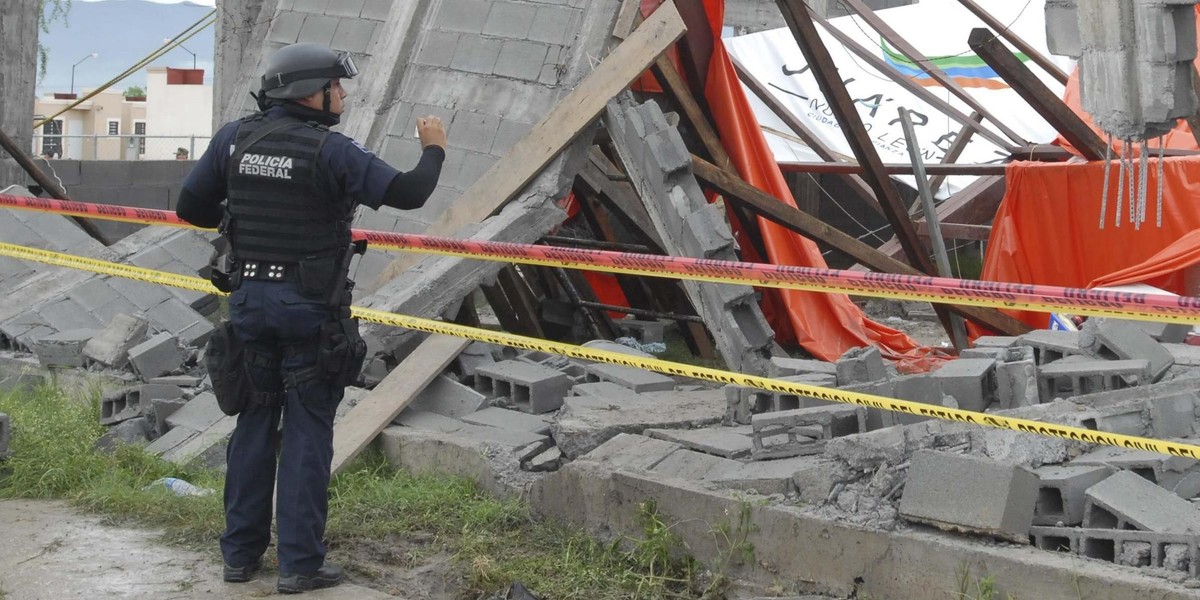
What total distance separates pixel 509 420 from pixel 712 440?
3.63 feet

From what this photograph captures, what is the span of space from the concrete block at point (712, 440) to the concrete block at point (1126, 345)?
1.75 m

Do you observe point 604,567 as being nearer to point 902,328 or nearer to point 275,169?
point 275,169

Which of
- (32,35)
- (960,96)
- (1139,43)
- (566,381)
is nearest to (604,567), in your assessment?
(566,381)

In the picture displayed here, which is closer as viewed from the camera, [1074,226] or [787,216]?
[787,216]

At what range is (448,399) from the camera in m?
6.36

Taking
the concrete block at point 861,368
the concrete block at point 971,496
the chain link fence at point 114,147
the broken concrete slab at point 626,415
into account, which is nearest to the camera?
the concrete block at point 971,496

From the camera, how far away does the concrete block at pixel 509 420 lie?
19.3ft

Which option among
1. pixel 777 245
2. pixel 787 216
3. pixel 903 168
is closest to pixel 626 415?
pixel 787 216

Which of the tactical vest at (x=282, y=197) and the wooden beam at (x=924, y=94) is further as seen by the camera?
the wooden beam at (x=924, y=94)

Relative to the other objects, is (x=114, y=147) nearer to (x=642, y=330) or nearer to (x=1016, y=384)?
(x=642, y=330)

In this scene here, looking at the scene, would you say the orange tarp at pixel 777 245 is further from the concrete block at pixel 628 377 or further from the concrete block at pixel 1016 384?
the concrete block at pixel 1016 384

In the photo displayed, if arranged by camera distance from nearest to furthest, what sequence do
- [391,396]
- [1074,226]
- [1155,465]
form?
1. [1155,465]
2. [391,396]
3. [1074,226]

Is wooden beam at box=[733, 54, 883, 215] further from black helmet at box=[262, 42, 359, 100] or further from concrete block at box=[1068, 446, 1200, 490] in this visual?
black helmet at box=[262, 42, 359, 100]

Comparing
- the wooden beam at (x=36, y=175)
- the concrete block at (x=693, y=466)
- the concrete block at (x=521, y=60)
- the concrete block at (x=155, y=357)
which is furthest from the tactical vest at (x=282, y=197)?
the wooden beam at (x=36, y=175)
